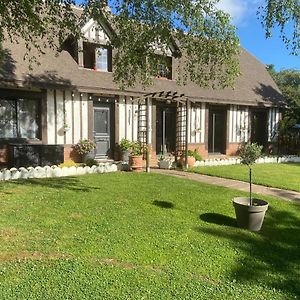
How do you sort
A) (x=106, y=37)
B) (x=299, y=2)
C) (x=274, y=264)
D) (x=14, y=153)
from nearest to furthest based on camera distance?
(x=274, y=264), (x=299, y=2), (x=14, y=153), (x=106, y=37)

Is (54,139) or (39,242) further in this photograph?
(54,139)

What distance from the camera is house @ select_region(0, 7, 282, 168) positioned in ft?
39.4

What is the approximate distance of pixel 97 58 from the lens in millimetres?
14164

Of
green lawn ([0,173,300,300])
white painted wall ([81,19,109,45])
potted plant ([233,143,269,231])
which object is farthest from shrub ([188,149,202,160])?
potted plant ([233,143,269,231])

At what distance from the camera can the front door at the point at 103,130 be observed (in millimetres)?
13867

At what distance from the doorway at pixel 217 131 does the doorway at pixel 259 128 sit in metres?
2.27

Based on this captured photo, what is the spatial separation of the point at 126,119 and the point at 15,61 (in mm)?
4808

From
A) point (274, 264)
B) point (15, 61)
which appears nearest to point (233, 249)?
point (274, 264)

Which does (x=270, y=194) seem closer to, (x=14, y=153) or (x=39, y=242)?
(x=39, y=242)

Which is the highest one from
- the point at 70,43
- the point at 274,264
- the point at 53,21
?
the point at 70,43

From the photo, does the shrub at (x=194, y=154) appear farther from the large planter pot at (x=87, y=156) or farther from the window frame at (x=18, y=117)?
the window frame at (x=18, y=117)

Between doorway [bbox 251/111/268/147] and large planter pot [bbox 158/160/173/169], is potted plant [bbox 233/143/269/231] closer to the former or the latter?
large planter pot [bbox 158/160/173/169]

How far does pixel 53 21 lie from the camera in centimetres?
754

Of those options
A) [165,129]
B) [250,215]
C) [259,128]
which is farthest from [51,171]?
[259,128]
